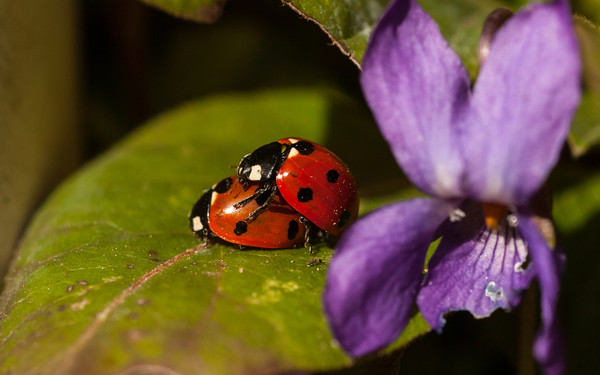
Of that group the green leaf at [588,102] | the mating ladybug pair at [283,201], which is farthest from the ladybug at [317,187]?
the green leaf at [588,102]

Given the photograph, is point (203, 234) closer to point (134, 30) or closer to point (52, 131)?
point (52, 131)

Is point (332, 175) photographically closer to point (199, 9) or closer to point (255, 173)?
point (255, 173)

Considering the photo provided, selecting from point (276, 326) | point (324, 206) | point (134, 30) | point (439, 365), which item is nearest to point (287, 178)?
point (324, 206)

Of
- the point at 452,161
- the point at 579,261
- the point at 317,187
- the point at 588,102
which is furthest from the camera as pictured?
the point at 588,102

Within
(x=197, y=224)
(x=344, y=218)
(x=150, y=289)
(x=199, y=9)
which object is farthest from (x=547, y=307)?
(x=199, y=9)

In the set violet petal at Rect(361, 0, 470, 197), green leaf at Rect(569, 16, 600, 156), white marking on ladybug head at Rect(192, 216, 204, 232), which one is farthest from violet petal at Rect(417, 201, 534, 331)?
green leaf at Rect(569, 16, 600, 156)

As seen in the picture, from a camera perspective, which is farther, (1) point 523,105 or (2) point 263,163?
(2) point 263,163
